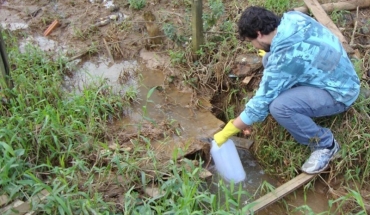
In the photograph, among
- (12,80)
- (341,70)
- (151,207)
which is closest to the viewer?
(151,207)

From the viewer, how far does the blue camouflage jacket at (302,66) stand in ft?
10.2

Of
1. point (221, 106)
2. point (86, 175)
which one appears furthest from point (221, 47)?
point (86, 175)

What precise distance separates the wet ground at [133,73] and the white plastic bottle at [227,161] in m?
0.13

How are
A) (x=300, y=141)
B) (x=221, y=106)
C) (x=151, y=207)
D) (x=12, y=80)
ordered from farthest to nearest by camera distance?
(x=221, y=106), (x=12, y=80), (x=300, y=141), (x=151, y=207)

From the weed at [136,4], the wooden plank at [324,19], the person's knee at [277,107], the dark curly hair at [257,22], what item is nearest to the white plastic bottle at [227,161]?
the person's knee at [277,107]

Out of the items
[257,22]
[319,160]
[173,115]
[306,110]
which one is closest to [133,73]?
[173,115]

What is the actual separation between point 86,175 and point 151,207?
2.12 feet

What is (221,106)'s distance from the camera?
14.3 ft

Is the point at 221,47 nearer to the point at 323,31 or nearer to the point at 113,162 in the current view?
the point at 323,31

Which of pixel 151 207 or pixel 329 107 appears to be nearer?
pixel 151 207

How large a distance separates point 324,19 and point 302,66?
1.64 m

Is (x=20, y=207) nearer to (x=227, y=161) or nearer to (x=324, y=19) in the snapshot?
(x=227, y=161)

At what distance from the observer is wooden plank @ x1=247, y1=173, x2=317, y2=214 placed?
10.3 ft

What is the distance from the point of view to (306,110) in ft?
10.7
